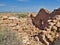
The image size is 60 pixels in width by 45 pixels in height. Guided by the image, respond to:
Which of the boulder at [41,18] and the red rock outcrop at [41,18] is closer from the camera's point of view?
the red rock outcrop at [41,18]

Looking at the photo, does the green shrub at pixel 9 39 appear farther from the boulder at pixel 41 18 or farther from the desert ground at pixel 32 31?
the boulder at pixel 41 18

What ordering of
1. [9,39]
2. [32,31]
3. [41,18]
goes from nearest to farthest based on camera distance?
[9,39], [32,31], [41,18]

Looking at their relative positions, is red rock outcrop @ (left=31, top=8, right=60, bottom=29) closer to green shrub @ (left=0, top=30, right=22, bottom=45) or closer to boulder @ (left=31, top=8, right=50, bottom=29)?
boulder @ (left=31, top=8, right=50, bottom=29)

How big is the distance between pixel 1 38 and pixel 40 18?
17267mm

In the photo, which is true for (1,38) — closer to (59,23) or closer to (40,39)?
(40,39)

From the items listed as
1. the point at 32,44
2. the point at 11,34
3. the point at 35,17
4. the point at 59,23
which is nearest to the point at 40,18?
the point at 35,17

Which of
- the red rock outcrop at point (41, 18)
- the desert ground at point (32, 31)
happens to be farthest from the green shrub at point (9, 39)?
the red rock outcrop at point (41, 18)

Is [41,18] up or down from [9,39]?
up

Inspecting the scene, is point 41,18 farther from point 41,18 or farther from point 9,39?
point 9,39

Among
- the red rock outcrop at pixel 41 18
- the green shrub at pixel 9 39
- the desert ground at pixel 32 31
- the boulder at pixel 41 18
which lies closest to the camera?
the green shrub at pixel 9 39

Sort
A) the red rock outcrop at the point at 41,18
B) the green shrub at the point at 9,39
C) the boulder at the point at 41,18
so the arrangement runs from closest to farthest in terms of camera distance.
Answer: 1. the green shrub at the point at 9,39
2. the red rock outcrop at the point at 41,18
3. the boulder at the point at 41,18

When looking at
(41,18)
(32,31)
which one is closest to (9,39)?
(32,31)

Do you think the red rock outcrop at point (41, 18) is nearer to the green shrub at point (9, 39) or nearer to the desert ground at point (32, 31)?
the desert ground at point (32, 31)

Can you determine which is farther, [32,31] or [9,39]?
[32,31]
